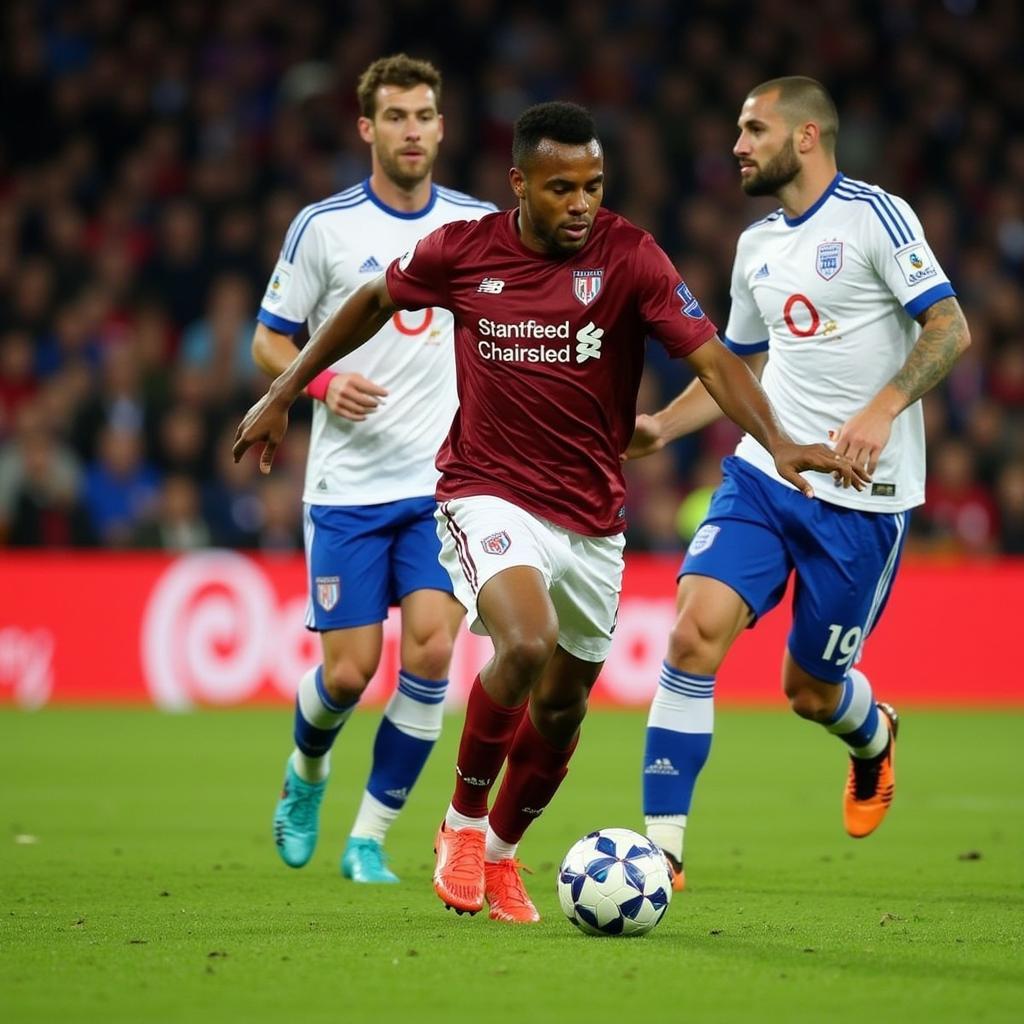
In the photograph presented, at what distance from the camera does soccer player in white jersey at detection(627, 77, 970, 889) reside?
6.52 metres

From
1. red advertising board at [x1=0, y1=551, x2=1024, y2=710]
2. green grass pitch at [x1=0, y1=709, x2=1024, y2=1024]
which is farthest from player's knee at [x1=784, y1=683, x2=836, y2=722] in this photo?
red advertising board at [x1=0, y1=551, x2=1024, y2=710]

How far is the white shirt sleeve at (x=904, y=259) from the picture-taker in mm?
→ 6398

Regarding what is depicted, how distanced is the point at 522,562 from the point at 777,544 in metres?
1.60

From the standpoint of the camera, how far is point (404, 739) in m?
6.88

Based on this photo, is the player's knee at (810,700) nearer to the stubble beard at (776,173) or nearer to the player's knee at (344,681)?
the player's knee at (344,681)

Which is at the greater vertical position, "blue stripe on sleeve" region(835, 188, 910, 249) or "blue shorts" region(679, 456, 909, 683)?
"blue stripe on sleeve" region(835, 188, 910, 249)

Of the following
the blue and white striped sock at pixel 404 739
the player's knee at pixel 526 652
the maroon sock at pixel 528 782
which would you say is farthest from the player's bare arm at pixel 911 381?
the blue and white striped sock at pixel 404 739

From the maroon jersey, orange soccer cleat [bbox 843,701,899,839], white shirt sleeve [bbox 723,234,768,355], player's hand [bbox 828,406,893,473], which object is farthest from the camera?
orange soccer cleat [bbox 843,701,899,839]

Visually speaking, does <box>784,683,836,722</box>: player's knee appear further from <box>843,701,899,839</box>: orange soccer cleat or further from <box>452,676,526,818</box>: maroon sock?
<box>452,676,526,818</box>: maroon sock

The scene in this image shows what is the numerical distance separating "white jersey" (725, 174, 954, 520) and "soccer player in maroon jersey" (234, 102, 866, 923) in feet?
3.69

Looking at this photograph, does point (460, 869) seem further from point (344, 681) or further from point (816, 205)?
point (816, 205)

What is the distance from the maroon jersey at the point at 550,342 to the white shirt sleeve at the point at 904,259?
3.69ft

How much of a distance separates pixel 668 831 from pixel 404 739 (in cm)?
107

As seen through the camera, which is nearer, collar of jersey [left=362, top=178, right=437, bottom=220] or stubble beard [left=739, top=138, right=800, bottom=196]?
stubble beard [left=739, top=138, right=800, bottom=196]
